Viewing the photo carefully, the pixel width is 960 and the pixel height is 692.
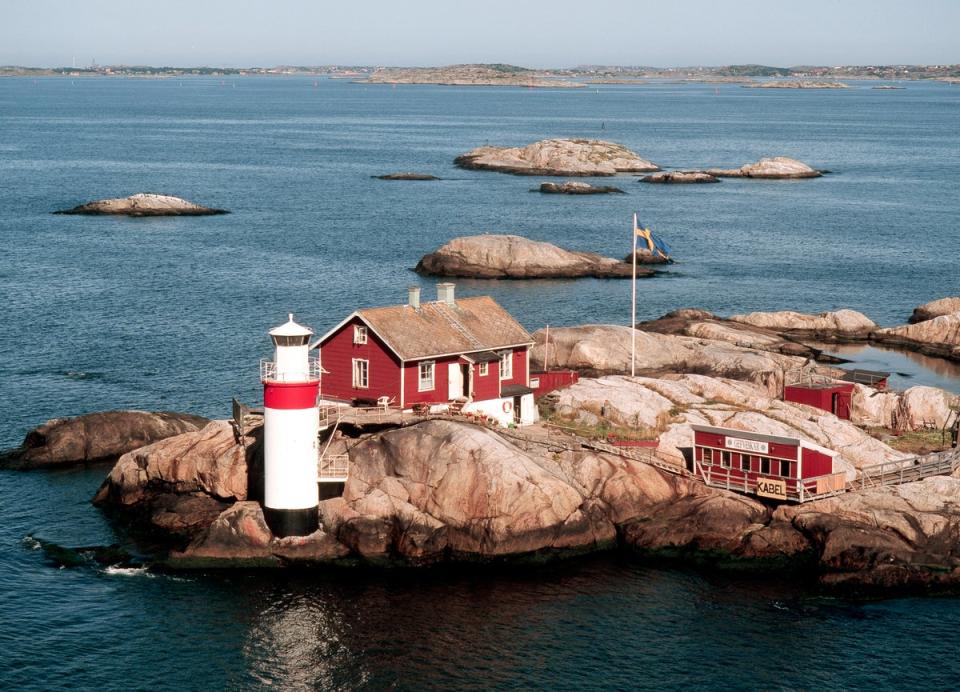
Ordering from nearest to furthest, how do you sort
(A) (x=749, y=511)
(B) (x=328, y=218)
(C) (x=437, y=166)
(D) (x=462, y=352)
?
(A) (x=749, y=511) < (D) (x=462, y=352) < (B) (x=328, y=218) < (C) (x=437, y=166)

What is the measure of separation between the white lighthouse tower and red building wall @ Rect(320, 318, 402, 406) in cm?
512

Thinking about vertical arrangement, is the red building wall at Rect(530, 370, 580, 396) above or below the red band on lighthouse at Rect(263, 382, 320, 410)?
below

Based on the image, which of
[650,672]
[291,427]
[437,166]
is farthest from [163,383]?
[437,166]

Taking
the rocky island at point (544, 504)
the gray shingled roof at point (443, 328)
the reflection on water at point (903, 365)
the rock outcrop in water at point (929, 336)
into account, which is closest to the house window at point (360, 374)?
the gray shingled roof at point (443, 328)

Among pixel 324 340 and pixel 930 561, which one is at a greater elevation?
pixel 324 340

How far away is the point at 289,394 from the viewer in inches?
1667

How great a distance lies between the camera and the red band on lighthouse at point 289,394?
42.3 metres

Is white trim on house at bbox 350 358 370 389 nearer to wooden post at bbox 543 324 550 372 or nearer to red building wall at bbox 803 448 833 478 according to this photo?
wooden post at bbox 543 324 550 372

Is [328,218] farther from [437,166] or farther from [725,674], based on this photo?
[725,674]

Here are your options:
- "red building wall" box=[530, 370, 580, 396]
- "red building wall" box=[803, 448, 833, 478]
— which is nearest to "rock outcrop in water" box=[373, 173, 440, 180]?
"red building wall" box=[530, 370, 580, 396]

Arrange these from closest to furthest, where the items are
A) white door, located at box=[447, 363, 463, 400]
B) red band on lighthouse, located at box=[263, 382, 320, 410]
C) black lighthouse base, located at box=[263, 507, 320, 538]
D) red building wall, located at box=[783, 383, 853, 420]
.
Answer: red band on lighthouse, located at box=[263, 382, 320, 410]
black lighthouse base, located at box=[263, 507, 320, 538]
white door, located at box=[447, 363, 463, 400]
red building wall, located at box=[783, 383, 853, 420]

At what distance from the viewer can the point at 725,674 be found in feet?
117

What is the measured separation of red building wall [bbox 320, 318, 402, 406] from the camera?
47.6m

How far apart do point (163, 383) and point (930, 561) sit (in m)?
38.2
